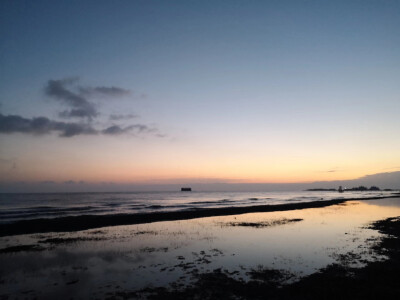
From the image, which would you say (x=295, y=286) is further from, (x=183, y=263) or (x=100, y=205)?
(x=100, y=205)

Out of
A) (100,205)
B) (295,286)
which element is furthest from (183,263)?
(100,205)

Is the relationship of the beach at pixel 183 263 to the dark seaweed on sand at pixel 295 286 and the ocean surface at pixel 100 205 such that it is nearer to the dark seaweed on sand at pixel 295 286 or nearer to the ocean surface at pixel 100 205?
the dark seaweed on sand at pixel 295 286

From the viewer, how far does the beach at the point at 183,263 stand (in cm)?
1255

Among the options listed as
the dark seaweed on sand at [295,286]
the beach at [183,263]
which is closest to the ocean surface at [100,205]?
the beach at [183,263]

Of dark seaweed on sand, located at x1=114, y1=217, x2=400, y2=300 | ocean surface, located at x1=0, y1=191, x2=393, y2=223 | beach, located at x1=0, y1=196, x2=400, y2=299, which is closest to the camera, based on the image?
dark seaweed on sand, located at x1=114, y1=217, x2=400, y2=300

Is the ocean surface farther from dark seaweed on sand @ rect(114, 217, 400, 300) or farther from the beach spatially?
dark seaweed on sand @ rect(114, 217, 400, 300)

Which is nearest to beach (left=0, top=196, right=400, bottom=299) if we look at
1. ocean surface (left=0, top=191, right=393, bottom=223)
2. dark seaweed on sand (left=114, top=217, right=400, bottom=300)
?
dark seaweed on sand (left=114, top=217, right=400, bottom=300)

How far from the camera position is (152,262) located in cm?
1770

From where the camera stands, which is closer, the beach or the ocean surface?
the beach

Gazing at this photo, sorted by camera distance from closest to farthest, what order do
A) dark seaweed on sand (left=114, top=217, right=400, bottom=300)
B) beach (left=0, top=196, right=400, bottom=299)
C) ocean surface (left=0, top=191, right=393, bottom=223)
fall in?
dark seaweed on sand (left=114, top=217, right=400, bottom=300), beach (left=0, top=196, right=400, bottom=299), ocean surface (left=0, top=191, right=393, bottom=223)

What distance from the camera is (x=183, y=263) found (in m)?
17.2

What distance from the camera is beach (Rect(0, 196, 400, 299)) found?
12.6 metres

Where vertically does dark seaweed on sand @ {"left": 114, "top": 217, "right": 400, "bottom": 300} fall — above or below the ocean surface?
above

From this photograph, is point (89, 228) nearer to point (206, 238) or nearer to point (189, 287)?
point (206, 238)
